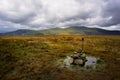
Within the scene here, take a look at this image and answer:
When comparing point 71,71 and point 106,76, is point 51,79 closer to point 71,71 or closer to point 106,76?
point 71,71

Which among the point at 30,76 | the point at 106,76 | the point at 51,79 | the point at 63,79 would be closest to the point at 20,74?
the point at 30,76

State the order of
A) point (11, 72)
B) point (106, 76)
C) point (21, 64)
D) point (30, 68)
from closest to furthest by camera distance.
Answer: point (106, 76) → point (11, 72) → point (30, 68) → point (21, 64)

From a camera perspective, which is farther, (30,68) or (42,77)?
(30,68)

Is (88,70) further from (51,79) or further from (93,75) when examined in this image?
(51,79)

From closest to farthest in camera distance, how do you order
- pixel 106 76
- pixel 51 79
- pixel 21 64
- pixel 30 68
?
pixel 51 79, pixel 106 76, pixel 30 68, pixel 21 64

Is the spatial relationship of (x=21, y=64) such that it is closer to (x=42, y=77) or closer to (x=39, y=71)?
(x=39, y=71)

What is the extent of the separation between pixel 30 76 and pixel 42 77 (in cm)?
152

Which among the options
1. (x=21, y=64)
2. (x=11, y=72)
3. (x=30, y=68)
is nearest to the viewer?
(x=11, y=72)

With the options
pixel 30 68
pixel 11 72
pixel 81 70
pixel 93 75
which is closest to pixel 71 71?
pixel 81 70

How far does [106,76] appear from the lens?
756 inches

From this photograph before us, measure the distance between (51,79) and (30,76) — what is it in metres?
2.78

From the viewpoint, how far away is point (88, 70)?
21.4 m

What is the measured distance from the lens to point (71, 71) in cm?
2089

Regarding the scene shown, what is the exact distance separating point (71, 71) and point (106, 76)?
4479 mm
